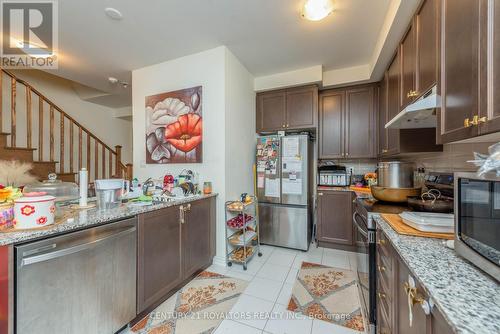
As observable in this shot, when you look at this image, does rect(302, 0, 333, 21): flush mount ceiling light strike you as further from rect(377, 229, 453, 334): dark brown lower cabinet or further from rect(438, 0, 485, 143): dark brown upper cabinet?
rect(377, 229, 453, 334): dark brown lower cabinet

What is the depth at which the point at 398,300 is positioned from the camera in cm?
95

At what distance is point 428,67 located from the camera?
1351 mm

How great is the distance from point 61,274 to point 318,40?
299 cm

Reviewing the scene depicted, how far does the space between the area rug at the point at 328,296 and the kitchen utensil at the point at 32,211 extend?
1853 mm

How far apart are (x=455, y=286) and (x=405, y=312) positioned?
38 centimetres

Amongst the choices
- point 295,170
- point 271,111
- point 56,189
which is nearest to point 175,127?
point 56,189

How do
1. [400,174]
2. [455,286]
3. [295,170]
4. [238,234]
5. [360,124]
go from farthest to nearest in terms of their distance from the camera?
[360,124] < [295,170] < [238,234] < [400,174] < [455,286]

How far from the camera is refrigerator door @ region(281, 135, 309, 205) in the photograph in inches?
111

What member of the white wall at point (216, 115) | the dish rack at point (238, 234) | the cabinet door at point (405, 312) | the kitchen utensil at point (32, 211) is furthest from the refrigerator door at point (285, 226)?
the kitchen utensil at point (32, 211)

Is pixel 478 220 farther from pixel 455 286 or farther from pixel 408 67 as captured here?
pixel 408 67

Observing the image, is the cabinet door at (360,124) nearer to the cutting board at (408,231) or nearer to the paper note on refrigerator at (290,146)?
the paper note on refrigerator at (290,146)

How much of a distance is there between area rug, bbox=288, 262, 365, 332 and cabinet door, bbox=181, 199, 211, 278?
1.01 meters

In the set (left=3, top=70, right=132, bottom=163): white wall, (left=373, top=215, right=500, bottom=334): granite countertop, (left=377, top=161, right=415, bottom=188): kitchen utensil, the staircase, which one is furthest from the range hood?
(left=3, top=70, right=132, bottom=163): white wall

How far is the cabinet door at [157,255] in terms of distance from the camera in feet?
4.98
